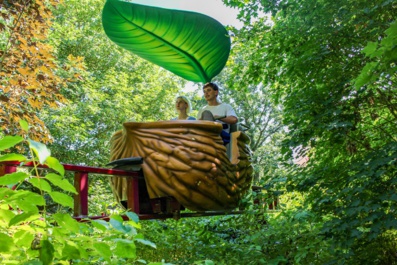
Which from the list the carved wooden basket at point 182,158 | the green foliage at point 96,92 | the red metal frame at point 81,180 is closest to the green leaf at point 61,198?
the red metal frame at point 81,180

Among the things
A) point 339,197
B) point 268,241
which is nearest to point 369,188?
point 339,197

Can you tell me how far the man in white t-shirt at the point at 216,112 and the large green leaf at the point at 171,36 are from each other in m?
0.40

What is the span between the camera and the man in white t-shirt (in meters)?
2.96

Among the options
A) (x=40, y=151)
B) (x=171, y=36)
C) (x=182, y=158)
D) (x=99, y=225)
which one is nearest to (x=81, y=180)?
(x=182, y=158)

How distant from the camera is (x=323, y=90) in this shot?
250 cm

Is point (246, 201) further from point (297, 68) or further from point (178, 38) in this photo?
point (178, 38)

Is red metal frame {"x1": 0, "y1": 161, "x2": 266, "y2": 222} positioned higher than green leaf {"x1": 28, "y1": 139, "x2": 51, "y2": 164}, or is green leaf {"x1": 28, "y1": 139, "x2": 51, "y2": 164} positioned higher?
green leaf {"x1": 28, "y1": 139, "x2": 51, "y2": 164}

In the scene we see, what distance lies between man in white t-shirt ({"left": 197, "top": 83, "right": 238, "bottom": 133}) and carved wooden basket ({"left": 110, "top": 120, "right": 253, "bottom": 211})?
1.17 ft

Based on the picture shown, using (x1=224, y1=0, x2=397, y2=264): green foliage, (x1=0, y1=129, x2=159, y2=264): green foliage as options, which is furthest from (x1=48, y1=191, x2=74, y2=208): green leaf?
(x1=224, y1=0, x2=397, y2=264): green foliage

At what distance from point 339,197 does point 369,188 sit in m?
0.17

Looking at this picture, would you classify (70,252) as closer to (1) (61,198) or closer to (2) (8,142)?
(1) (61,198)

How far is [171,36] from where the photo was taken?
333cm

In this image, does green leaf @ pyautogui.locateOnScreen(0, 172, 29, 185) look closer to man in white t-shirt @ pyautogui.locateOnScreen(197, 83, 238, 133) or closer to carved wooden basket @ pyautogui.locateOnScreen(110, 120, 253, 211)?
carved wooden basket @ pyautogui.locateOnScreen(110, 120, 253, 211)

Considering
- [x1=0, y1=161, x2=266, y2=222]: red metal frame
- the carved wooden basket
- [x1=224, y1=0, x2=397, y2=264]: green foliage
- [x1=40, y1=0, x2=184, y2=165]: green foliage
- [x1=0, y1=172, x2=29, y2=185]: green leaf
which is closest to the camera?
[x1=0, y1=172, x2=29, y2=185]: green leaf
